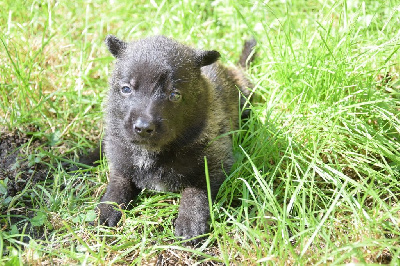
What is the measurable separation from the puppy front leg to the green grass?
0.10 meters

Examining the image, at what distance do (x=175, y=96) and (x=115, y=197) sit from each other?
100cm

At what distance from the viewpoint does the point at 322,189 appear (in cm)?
338

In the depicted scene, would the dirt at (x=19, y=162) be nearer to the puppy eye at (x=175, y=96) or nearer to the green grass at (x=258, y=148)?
the green grass at (x=258, y=148)

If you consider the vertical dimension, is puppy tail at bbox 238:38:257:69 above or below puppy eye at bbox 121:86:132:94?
below

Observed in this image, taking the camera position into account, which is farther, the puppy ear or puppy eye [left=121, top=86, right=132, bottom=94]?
the puppy ear

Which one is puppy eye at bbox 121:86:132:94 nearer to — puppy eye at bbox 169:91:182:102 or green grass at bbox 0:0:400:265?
puppy eye at bbox 169:91:182:102

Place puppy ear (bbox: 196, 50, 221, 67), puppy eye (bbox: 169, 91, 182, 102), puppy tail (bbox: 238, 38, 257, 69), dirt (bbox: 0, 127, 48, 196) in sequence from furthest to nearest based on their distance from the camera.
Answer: puppy tail (bbox: 238, 38, 257, 69) → dirt (bbox: 0, 127, 48, 196) → puppy ear (bbox: 196, 50, 221, 67) → puppy eye (bbox: 169, 91, 182, 102)

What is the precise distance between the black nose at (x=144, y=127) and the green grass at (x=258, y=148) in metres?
0.76

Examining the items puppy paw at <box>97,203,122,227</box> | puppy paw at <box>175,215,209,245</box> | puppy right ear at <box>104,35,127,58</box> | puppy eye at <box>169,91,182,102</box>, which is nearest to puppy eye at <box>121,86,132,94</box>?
puppy eye at <box>169,91,182,102</box>

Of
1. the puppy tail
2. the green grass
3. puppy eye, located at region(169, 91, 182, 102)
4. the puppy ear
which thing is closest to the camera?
the green grass

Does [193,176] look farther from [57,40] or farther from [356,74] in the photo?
[57,40]

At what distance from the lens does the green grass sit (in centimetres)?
278

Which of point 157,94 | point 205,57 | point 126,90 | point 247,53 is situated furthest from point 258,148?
point 247,53

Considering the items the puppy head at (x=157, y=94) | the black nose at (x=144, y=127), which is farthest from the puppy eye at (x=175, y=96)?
the black nose at (x=144, y=127)
